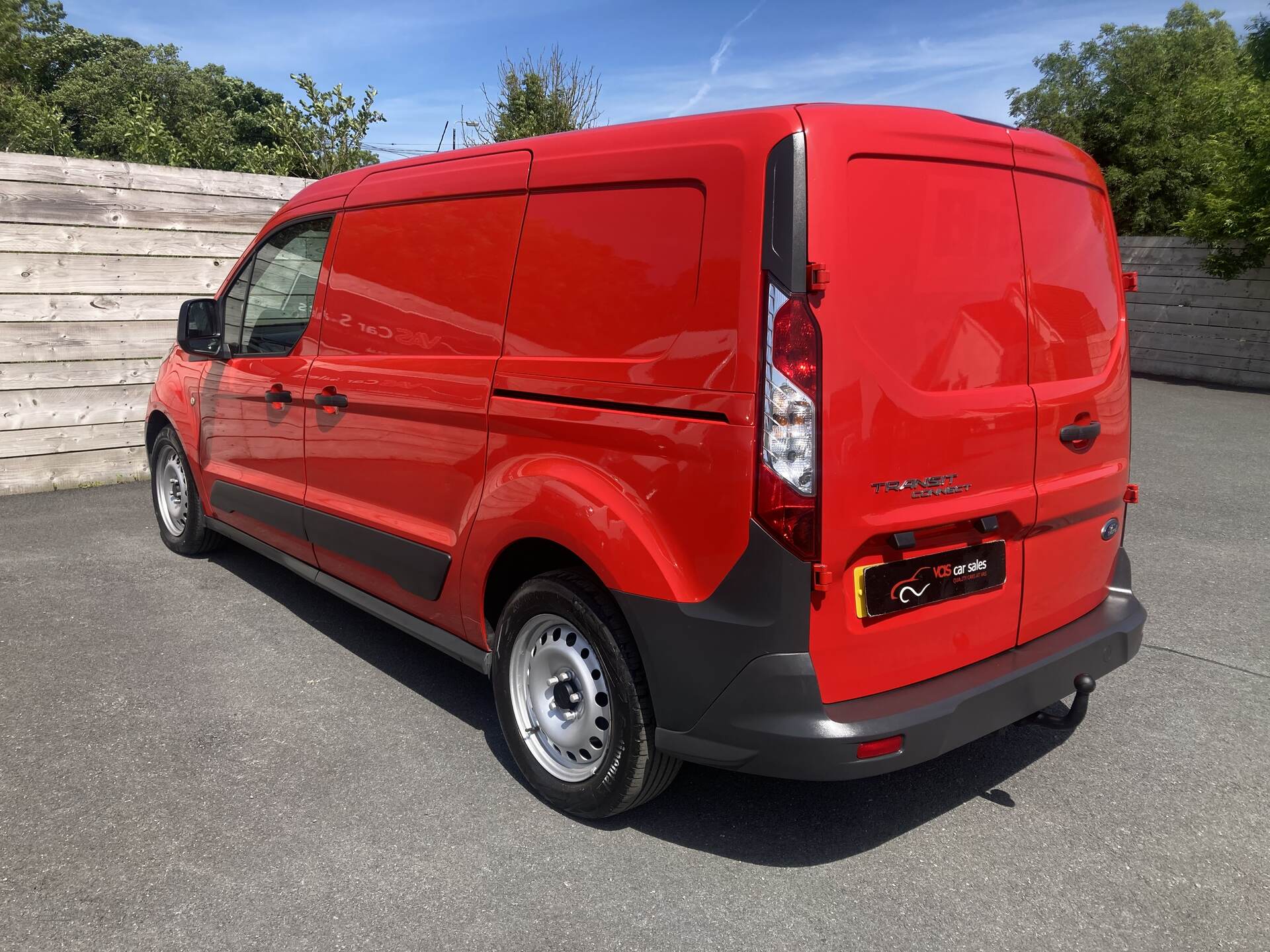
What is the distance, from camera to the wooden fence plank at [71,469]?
721 cm

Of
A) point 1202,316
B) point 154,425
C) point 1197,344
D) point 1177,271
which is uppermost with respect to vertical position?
point 1177,271

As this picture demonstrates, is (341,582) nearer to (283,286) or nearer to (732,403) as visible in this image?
(283,286)

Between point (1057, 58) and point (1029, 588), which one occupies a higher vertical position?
point (1057, 58)

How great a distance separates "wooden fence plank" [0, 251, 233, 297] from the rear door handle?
6.90 m

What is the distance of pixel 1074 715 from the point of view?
2914 millimetres

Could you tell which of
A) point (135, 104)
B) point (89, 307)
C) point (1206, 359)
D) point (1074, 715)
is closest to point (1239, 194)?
point (1206, 359)

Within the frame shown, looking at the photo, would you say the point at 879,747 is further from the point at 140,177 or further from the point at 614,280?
the point at 140,177

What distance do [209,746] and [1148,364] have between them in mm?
15716

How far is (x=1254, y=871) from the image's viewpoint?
108 inches

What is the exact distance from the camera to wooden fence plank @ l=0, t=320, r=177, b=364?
702cm

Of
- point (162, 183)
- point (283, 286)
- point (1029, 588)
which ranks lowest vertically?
point (1029, 588)

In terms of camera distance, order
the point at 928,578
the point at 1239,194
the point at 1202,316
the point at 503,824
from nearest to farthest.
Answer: the point at 928,578
the point at 503,824
the point at 1239,194
the point at 1202,316

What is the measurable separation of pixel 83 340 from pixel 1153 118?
22.5 meters

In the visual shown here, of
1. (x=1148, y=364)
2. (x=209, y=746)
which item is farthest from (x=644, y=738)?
(x=1148, y=364)
